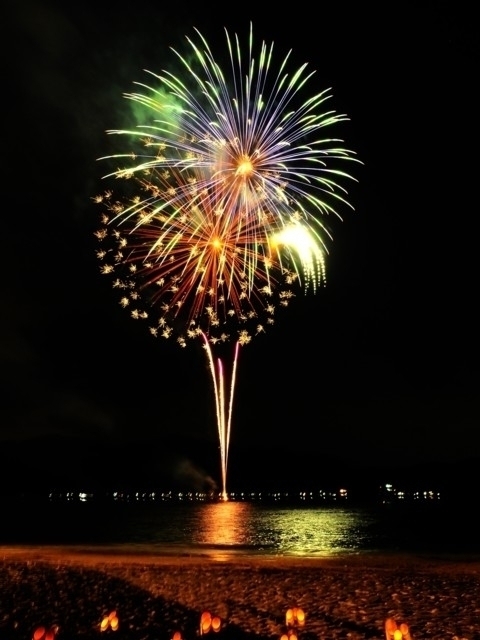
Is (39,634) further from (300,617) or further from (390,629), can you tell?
(390,629)

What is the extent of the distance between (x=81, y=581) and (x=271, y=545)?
23666 mm

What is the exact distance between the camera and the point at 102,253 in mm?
20547

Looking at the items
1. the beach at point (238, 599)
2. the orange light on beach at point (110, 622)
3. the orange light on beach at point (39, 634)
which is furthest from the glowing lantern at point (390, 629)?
the orange light on beach at point (39, 634)

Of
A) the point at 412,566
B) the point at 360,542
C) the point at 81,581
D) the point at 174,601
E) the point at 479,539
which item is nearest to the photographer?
the point at 174,601

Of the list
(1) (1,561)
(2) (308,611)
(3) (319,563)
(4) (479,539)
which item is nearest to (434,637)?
(2) (308,611)

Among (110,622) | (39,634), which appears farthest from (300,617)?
(39,634)

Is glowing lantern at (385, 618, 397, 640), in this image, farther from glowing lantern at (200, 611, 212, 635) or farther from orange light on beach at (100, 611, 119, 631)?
orange light on beach at (100, 611, 119, 631)

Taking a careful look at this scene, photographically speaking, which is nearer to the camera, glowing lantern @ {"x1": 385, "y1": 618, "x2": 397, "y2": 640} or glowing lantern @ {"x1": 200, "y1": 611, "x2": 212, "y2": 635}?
glowing lantern @ {"x1": 385, "y1": 618, "x2": 397, "y2": 640}

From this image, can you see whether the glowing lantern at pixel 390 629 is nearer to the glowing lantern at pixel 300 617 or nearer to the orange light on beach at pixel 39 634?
the glowing lantern at pixel 300 617

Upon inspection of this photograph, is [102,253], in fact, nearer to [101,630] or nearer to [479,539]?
[101,630]

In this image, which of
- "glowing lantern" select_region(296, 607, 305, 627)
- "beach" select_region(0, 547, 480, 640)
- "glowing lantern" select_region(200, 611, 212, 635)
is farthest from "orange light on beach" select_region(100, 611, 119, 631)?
"glowing lantern" select_region(296, 607, 305, 627)

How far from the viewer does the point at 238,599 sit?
43.0ft

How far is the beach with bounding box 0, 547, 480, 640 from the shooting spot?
10.8m

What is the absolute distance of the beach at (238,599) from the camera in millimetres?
10844
